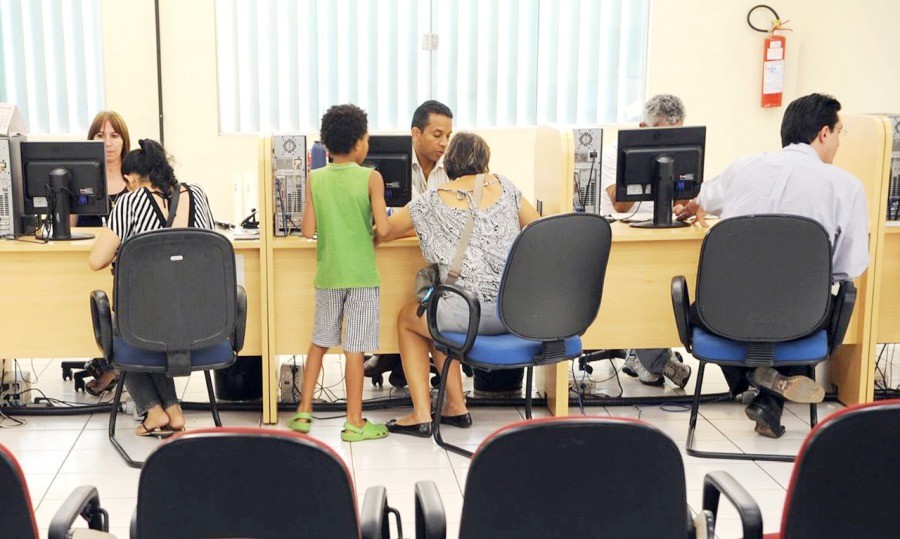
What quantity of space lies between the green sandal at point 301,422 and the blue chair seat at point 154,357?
1.60 feet

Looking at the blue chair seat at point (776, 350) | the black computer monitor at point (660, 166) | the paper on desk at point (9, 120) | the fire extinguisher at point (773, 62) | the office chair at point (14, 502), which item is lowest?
the blue chair seat at point (776, 350)

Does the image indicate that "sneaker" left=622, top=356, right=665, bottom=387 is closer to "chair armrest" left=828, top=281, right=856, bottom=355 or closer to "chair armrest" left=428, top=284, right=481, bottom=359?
"chair armrest" left=828, top=281, right=856, bottom=355

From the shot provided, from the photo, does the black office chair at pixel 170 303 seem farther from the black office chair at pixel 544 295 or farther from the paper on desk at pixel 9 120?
the paper on desk at pixel 9 120

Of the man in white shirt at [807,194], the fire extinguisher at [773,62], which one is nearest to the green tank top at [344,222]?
the man in white shirt at [807,194]

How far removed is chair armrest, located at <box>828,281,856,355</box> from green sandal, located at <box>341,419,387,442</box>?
1.72 meters

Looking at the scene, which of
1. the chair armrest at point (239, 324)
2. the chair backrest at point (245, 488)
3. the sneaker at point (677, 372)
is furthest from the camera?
the sneaker at point (677, 372)

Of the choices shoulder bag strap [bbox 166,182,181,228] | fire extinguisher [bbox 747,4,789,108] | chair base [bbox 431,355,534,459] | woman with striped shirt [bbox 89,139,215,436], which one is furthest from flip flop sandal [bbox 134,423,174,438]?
fire extinguisher [bbox 747,4,789,108]

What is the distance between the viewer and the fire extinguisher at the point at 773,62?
21.2 ft

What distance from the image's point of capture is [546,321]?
11.6 feet

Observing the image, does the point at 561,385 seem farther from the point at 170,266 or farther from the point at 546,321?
the point at 170,266

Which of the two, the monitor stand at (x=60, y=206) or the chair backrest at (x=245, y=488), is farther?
the monitor stand at (x=60, y=206)

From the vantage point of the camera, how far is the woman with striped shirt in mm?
3855

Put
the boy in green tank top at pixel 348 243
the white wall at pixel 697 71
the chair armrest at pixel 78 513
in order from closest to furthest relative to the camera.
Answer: the chair armrest at pixel 78 513, the boy in green tank top at pixel 348 243, the white wall at pixel 697 71

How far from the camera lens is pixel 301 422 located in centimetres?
404
